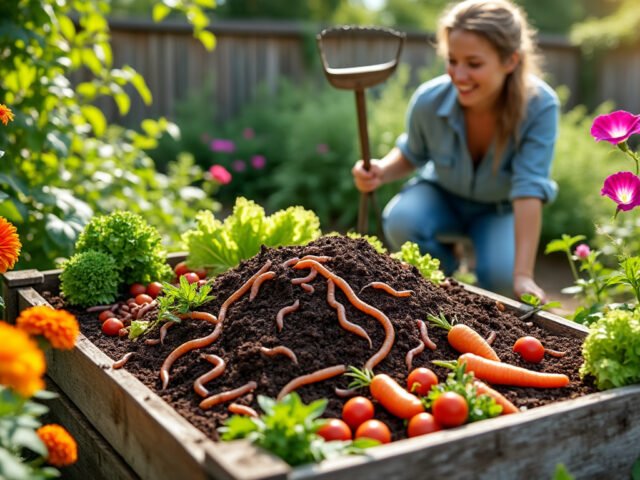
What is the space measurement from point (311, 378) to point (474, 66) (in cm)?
211

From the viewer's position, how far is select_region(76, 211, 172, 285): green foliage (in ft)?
9.82

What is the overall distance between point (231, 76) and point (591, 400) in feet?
29.8

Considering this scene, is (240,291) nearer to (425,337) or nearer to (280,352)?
(280,352)

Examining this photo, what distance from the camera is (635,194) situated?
7.35 feet

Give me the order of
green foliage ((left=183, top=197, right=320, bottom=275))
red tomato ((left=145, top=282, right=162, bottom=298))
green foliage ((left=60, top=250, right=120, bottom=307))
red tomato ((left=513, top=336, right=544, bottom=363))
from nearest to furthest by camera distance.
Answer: red tomato ((left=513, top=336, right=544, bottom=363))
green foliage ((left=60, top=250, right=120, bottom=307))
red tomato ((left=145, top=282, right=162, bottom=298))
green foliage ((left=183, top=197, right=320, bottom=275))

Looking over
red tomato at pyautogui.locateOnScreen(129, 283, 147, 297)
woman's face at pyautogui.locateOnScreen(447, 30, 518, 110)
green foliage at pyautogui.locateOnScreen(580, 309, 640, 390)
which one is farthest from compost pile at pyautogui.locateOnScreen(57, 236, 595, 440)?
woman's face at pyautogui.locateOnScreen(447, 30, 518, 110)

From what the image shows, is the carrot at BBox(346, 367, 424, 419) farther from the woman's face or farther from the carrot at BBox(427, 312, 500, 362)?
the woman's face

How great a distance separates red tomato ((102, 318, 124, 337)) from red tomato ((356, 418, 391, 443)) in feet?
3.69

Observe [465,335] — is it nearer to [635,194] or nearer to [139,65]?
[635,194]

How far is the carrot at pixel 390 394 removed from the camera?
182 centimetres

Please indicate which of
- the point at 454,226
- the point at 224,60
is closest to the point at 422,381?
the point at 454,226

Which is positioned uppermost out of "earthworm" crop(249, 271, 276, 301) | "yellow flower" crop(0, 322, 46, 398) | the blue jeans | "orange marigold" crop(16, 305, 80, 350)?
"yellow flower" crop(0, 322, 46, 398)

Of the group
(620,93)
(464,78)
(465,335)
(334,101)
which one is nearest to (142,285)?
(465,335)

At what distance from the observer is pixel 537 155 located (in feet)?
11.7
